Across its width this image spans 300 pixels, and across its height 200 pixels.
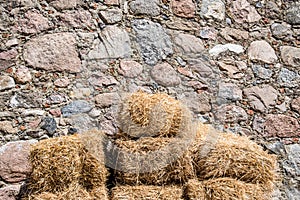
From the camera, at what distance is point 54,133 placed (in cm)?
312

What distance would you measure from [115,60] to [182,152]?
1.03m

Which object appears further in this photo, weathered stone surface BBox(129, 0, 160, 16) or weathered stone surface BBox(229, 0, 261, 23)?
weathered stone surface BBox(229, 0, 261, 23)

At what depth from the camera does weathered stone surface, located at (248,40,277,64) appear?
3729 millimetres

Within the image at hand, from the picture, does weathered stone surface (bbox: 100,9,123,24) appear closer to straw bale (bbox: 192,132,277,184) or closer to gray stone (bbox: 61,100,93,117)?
gray stone (bbox: 61,100,93,117)

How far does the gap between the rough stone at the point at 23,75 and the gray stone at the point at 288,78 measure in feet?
6.06

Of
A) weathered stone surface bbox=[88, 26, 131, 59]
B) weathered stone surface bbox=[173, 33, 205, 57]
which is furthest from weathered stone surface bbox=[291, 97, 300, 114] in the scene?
weathered stone surface bbox=[88, 26, 131, 59]

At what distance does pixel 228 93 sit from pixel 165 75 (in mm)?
491

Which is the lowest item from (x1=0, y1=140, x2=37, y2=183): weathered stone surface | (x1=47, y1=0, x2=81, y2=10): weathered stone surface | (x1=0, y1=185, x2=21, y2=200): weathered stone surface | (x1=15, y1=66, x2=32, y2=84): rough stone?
(x1=0, y1=185, x2=21, y2=200): weathered stone surface

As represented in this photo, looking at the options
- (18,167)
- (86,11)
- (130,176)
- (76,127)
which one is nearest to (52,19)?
(86,11)

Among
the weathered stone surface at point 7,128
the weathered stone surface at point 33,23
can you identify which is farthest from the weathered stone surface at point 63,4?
the weathered stone surface at point 7,128

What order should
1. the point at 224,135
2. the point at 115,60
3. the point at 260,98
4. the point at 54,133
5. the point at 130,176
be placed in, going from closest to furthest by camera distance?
the point at 130,176
the point at 224,135
the point at 54,133
the point at 115,60
the point at 260,98

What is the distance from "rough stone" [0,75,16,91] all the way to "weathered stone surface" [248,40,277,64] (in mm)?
1743

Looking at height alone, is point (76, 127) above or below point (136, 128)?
below

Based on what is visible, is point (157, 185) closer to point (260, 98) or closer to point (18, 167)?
point (18, 167)
